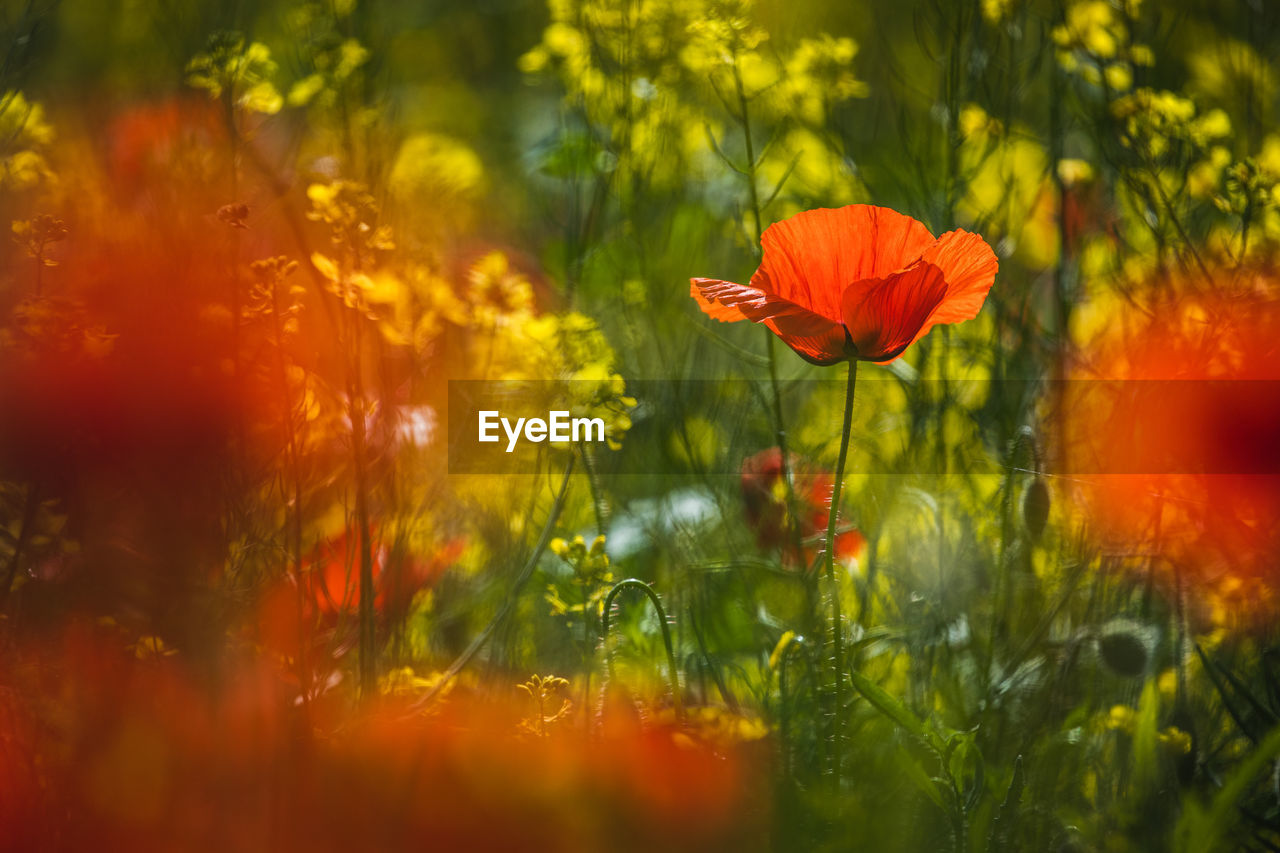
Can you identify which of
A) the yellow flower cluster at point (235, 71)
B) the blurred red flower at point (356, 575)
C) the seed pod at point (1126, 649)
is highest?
the yellow flower cluster at point (235, 71)

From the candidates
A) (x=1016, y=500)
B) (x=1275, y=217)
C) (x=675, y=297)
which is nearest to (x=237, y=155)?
(x=675, y=297)

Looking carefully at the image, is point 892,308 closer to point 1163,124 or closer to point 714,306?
point 714,306

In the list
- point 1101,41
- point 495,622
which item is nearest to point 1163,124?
point 1101,41

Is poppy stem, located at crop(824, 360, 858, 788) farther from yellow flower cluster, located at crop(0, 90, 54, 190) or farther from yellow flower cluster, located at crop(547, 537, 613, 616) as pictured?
yellow flower cluster, located at crop(0, 90, 54, 190)

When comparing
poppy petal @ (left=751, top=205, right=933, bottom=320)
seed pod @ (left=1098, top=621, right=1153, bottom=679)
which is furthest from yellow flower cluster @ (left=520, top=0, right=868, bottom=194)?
seed pod @ (left=1098, top=621, right=1153, bottom=679)

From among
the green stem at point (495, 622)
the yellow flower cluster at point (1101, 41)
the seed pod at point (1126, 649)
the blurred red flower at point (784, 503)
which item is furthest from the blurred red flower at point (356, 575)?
the yellow flower cluster at point (1101, 41)

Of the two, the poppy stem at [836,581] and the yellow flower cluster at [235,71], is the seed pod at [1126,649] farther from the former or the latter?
the yellow flower cluster at [235,71]

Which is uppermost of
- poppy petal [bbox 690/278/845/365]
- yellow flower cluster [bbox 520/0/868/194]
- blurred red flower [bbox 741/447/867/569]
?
yellow flower cluster [bbox 520/0/868/194]

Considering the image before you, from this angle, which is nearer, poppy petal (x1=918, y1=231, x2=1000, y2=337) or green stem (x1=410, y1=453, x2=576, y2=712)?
poppy petal (x1=918, y1=231, x2=1000, y2=337)
